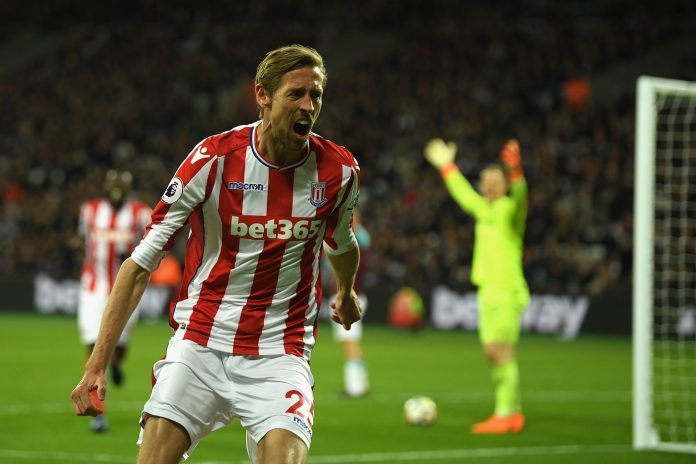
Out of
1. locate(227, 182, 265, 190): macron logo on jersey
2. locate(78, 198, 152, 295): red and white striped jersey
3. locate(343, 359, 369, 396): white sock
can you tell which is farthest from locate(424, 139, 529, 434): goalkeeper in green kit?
locate(227, 182, 265, 190): macron logo on jersey

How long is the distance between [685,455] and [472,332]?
1382 centimetres

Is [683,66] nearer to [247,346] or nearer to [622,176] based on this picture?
[622,176]

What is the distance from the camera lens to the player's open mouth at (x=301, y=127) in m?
4.38

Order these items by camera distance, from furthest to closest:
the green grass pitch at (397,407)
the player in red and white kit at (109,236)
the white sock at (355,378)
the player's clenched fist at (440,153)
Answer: the white sock at (355,378) → the player in red and white kit at (109,236) → the player's clenched fist at (440,153) → the green grass pitch at (397,407)

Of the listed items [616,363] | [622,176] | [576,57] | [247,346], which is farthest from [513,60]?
[247,346]

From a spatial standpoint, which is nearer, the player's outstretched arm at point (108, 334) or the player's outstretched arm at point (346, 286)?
the player's outstretched arm at point (108, 334)

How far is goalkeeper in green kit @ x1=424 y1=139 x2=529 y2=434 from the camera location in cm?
1045

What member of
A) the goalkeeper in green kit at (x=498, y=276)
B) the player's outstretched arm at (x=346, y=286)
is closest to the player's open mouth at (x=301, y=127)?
the player's outstretched arm at (x=346, y=286)

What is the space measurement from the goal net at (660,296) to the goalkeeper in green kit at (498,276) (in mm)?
1223

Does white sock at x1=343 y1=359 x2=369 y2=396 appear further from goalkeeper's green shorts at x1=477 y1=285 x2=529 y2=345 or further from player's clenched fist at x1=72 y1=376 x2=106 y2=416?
player's clenched fist at x1=72 y1=376 x2=106 y2=416

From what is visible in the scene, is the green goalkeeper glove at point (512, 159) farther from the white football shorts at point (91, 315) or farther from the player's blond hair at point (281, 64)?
the player's blond hair at point (281, 64)

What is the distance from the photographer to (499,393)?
10516 millimetres

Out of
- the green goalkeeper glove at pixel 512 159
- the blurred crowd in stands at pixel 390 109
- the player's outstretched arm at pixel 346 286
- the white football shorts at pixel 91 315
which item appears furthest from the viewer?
the blurred crowd in stands at pixel 390 109

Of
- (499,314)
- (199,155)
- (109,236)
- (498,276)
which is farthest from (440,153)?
(199,155)
